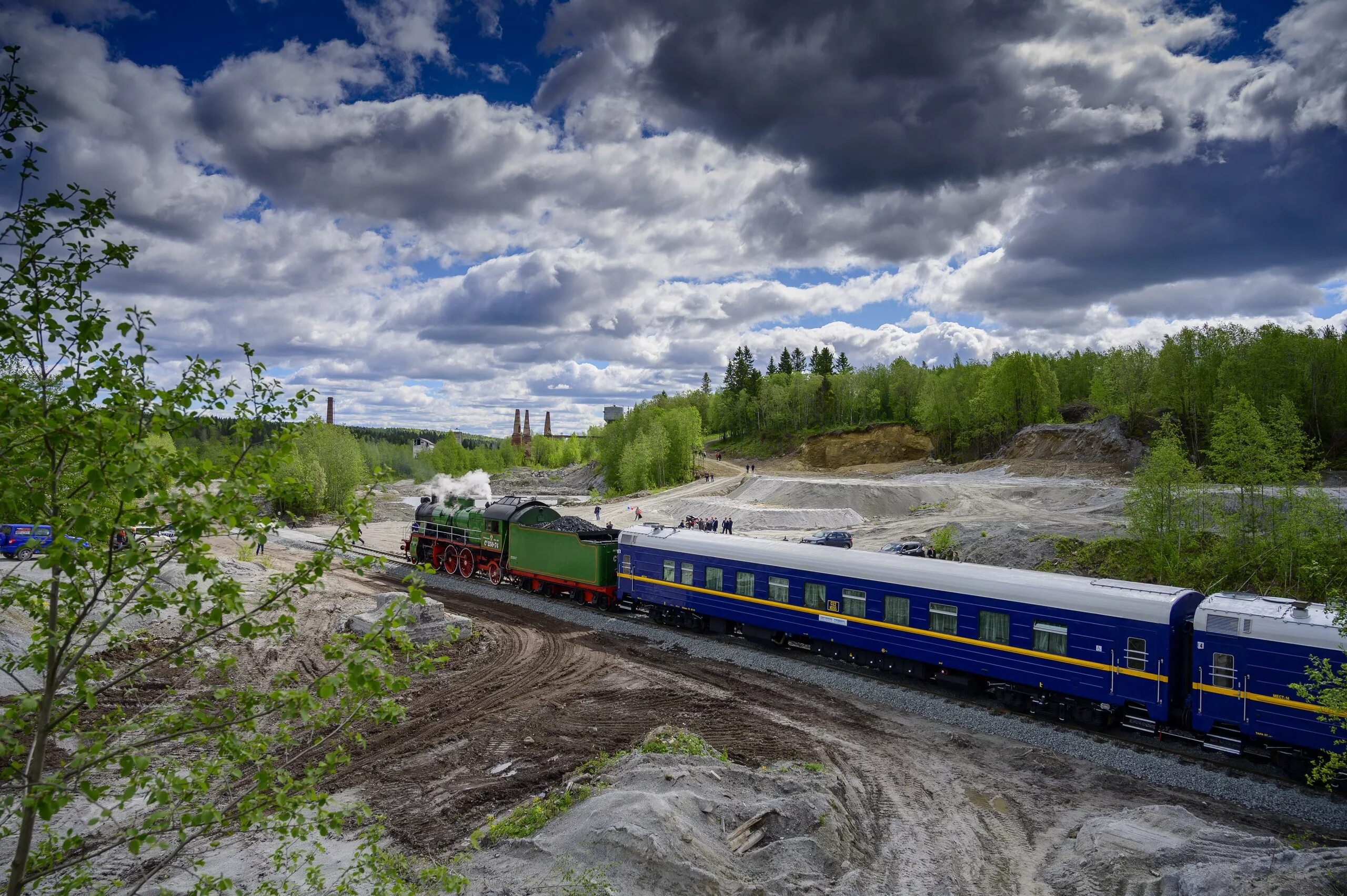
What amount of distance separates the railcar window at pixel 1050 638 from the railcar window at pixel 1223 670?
276 cm

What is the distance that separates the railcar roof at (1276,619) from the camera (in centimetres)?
1379

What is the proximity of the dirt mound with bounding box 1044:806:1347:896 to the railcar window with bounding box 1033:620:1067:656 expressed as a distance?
450 centimetres

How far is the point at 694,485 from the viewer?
8700 cm

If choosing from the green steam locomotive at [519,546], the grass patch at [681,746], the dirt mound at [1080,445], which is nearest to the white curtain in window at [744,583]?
the green steam locomotive at [519,546]

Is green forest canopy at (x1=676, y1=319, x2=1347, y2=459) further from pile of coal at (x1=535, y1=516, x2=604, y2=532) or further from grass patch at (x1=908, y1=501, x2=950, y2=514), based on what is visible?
pile of coal at (x1=535, y1=516, x2=604, y2=532)

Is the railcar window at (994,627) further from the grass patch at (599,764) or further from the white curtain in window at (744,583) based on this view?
the grass patch at (599,764)

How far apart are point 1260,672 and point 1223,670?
614 millimetres

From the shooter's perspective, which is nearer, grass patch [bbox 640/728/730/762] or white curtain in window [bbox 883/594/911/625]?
grass patch [bbox 640/728/730/762]

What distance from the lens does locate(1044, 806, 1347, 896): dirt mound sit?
9469 millimetres

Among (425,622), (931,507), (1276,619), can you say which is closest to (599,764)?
(425,622)

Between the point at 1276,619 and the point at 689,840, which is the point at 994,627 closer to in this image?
the point at 1276,619

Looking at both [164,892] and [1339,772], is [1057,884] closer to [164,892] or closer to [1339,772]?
[1339,772]

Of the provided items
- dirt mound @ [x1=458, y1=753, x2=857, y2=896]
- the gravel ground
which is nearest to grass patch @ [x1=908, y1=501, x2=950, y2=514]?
the gravel ground

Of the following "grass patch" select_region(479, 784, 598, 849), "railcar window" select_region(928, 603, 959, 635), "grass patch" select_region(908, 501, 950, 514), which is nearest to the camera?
"grass patch" select_region(479, 784, 598, 849)
